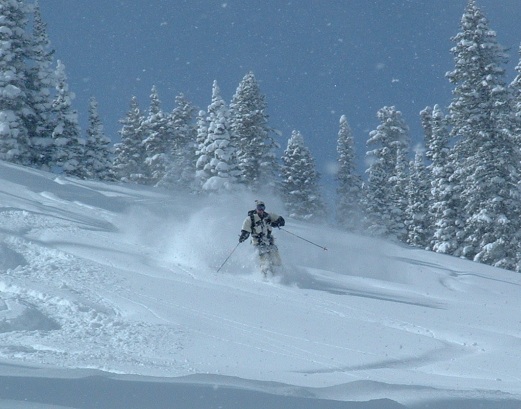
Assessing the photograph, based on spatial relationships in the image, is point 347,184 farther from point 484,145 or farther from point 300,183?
point 484,145

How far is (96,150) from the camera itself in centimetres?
4550

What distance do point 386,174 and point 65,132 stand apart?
80.8ft

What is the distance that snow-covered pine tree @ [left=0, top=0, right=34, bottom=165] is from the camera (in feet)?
122

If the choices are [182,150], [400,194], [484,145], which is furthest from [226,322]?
[182,150]

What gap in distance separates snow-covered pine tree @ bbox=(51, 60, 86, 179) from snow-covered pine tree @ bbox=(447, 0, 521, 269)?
21.8m

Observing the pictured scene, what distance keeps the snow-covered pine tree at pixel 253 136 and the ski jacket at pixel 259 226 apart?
98.1 ft

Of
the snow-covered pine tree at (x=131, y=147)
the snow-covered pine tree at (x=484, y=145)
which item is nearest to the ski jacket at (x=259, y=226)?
the snow-covered pine tree at (x=484, y=145)

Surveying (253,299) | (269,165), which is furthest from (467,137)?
(253,299)

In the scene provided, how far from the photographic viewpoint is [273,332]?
10.2 meters

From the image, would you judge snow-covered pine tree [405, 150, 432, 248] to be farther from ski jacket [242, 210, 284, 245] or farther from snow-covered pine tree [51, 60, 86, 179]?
ski jacket [242, 210, 284, 245]

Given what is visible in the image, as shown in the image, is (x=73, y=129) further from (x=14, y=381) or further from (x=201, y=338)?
(x=14, y=381)

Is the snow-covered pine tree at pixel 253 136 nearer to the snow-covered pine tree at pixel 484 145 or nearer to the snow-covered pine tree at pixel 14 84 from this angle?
the snow-covered pine tree at pixel 14 84

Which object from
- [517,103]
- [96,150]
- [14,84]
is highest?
[517,103]

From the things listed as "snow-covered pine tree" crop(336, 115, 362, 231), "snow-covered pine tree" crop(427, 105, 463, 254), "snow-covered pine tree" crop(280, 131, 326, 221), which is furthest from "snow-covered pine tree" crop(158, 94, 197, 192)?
"snow-covered pine tree" crop(427, 105, 463, 254)
